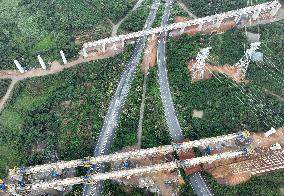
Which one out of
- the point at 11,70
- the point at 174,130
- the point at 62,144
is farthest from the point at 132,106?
the point at 11,70

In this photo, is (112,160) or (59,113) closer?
(112,160)

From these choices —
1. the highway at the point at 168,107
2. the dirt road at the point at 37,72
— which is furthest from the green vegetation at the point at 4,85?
the highway at the point at 168,107

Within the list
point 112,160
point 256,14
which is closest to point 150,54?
point 112,160

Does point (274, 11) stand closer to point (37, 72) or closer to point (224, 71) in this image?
point (224, 71)

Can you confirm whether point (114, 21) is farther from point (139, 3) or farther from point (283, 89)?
point (283, 89)

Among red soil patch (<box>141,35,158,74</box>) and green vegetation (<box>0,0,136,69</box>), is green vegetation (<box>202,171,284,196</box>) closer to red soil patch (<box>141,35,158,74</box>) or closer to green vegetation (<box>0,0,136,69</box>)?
red soil patch (<box>141,35,158,74</box>)

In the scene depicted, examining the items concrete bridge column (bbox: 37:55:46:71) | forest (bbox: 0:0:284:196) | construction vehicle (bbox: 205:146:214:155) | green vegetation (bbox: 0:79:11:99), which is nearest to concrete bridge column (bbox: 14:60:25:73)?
forest (bbox: 0:0:284:196)
